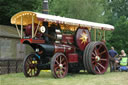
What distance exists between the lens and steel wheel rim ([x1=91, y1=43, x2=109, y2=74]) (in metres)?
12.3

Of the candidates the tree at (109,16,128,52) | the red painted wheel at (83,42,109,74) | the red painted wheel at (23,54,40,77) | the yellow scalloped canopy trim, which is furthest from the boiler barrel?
the tree at (109,16,128,52)

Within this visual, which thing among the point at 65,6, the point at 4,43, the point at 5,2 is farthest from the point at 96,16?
the point at 4,43

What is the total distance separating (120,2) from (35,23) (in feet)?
119

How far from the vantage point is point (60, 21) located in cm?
1105

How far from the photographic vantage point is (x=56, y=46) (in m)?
11.0

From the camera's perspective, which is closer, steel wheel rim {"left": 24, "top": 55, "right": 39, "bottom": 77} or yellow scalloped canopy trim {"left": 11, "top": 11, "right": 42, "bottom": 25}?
yellow scalloped canopy trim {"left": 11, "top": 11, "right": 42, "bottom": 25}

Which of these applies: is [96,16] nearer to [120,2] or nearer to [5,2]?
[5,2]

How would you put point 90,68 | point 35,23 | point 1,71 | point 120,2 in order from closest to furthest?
point 35,23 → point 90,68 → point 1,71 → point 120,2

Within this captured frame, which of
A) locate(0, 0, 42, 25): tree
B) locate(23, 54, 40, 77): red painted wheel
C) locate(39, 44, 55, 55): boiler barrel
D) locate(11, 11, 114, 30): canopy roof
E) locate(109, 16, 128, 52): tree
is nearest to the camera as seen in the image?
locate(11, 11, 114, 30): canopy roof

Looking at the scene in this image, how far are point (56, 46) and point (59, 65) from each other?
33.8 inches

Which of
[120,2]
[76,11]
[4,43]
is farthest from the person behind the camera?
[120,2]

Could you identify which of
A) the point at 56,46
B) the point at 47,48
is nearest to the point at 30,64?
the point at 47,48

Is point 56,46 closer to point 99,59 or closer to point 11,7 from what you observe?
point 99,59

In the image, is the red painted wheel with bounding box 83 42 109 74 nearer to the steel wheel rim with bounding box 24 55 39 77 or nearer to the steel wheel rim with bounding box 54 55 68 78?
the steel wheel rim with bounding box 54 55 68 78
